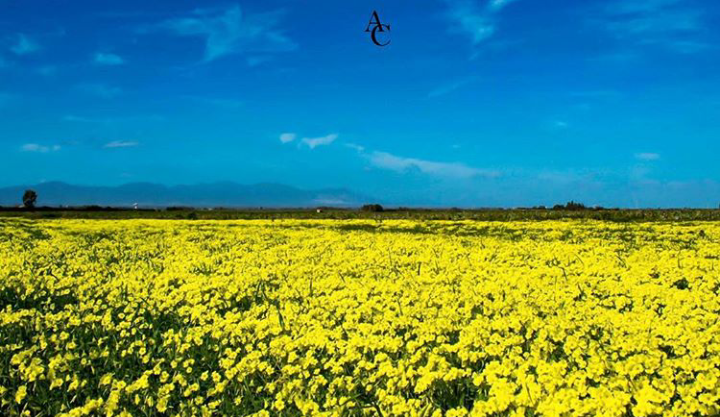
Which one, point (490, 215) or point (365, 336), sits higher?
point (490, 215)

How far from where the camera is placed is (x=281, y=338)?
8344 millimetres

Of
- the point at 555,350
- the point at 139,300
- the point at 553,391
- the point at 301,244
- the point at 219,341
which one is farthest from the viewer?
the point at 301,244

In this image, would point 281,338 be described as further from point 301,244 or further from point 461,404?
point 301,244

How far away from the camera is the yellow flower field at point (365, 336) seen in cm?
648

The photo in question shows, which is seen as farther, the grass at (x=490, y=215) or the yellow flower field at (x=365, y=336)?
the grass at (x=490, y=215)

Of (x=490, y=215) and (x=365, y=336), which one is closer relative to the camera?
(x=365, y=336)

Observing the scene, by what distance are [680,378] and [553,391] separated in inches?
59.3

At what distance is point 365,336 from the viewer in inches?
332

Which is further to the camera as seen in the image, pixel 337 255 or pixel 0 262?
pixel 337 255

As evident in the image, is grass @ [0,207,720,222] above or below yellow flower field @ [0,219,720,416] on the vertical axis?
above

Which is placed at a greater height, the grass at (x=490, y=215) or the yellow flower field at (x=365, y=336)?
the grass at (x=490, y=215)

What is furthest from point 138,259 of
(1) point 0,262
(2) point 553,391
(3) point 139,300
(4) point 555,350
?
(2) point 553,391

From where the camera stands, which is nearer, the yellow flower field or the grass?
the yellow flower field

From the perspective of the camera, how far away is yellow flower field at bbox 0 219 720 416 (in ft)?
21.3
